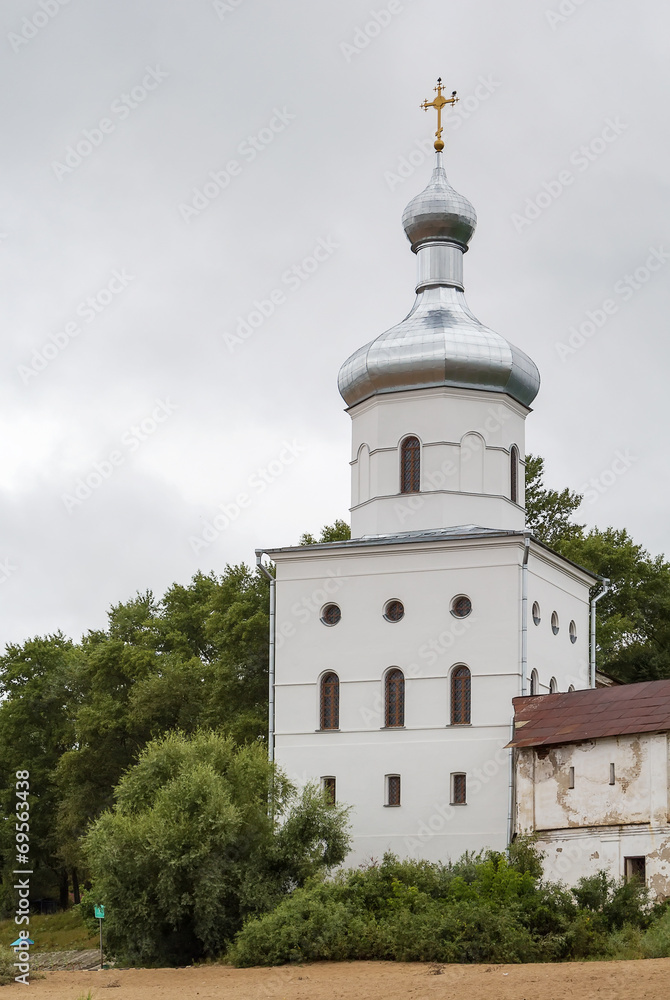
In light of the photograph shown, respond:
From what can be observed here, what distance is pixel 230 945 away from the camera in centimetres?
2209

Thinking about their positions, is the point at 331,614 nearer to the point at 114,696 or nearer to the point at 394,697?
the point at 394,697

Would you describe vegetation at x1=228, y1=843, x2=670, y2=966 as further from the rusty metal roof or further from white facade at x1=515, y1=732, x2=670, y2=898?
the rusty metal roof

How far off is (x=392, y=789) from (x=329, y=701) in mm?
2053

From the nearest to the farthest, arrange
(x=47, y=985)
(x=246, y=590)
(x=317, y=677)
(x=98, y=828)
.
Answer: (x=47, y=985) < (x=98, y=828) < (x=317, y=677) < (x=246, y=590)

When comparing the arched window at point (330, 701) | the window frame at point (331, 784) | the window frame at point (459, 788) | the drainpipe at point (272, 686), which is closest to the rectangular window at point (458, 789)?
the window frame at point (459, 788)

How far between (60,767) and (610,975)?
23.6 m

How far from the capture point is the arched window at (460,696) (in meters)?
26.1

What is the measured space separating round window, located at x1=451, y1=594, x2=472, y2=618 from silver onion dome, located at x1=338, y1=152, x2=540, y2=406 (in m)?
4.17

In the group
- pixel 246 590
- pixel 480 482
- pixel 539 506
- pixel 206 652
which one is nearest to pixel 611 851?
pixel 480 482

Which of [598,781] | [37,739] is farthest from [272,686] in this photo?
[37,739]

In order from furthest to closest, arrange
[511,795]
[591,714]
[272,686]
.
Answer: [272,686] < [511,795] < [591,714]

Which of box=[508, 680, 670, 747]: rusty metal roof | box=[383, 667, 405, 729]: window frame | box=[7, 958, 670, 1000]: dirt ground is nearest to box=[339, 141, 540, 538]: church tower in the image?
box=[383, 667, 405, 729]: window frame

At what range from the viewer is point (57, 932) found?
124ft

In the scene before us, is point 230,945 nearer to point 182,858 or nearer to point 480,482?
point 182,858
